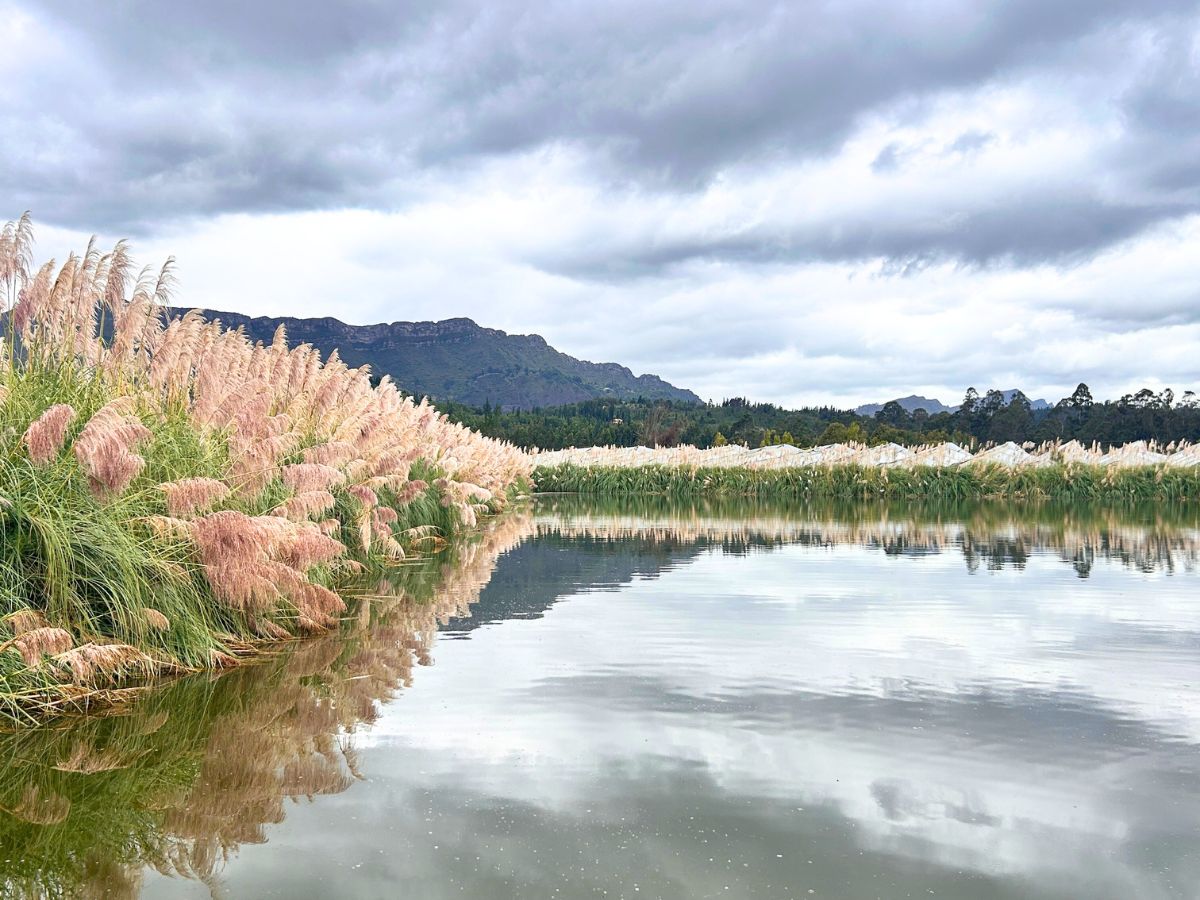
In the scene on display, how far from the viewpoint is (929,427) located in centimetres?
9425

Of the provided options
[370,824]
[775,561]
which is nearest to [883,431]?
[775,561]

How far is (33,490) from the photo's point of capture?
18.7 ft

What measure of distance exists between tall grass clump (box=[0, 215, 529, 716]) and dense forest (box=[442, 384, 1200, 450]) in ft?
214

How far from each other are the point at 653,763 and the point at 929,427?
95.4m

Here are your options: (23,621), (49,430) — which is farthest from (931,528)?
(49,430)

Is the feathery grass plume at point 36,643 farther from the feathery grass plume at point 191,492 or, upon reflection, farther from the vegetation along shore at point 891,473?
the vegetation along shore at point 891,473

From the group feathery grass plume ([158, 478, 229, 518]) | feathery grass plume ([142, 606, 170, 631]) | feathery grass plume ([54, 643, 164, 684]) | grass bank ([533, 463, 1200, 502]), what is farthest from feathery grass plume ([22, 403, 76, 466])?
grass bank ([533, 463, 1200, 502])

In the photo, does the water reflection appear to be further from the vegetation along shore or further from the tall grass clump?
the tall grass clump

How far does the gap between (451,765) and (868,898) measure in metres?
2.10

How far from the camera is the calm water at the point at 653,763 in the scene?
3488mm

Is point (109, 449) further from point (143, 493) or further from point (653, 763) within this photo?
point (653, 763)

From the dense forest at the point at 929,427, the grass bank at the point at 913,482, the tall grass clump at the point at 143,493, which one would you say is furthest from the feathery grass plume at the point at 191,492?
the dense forest at the point at 929,427

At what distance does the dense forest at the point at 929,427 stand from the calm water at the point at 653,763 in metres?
64.8

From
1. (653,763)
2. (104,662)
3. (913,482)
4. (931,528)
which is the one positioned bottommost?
(931,528)
